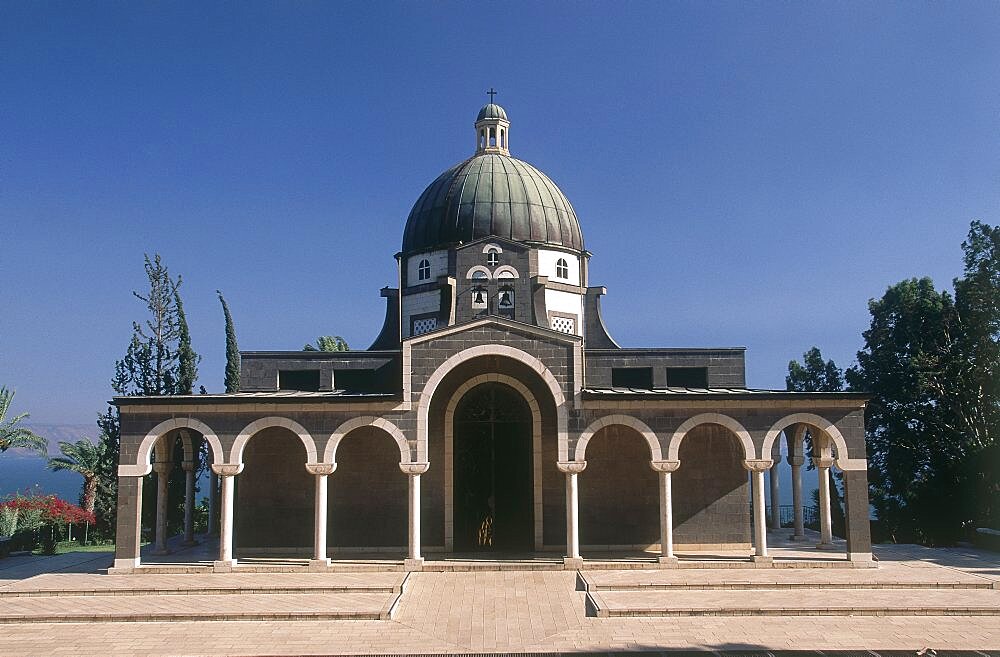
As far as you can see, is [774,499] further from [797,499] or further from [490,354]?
[490,354]

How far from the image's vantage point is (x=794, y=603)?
2003 centimetres

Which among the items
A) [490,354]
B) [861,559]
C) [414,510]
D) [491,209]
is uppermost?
[491,209]

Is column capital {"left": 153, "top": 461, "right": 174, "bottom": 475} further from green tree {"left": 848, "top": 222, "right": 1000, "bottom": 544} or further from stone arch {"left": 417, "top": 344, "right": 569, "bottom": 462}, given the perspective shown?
green tree {"left": 848, "top": 222, "right": 1000, "bottom": 544}

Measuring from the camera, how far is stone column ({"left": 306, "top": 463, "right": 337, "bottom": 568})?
25.3 meters

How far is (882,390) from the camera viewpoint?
3894 centimetres

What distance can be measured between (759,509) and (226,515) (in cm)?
1510

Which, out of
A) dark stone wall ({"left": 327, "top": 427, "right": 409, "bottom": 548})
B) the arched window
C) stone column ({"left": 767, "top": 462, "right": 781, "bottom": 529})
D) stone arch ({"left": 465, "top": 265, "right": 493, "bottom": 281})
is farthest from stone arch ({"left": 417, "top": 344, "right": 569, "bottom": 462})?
stone column ({"left": 767, "top": 462, "right": 781, "bottom": 529})

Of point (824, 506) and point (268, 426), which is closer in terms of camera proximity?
point (268, 426)

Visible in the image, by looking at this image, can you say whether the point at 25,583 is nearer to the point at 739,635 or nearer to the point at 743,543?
the point at 739,635

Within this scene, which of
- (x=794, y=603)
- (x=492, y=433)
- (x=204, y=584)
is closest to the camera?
(x=794, y=603)

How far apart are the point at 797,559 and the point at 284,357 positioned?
57.5 ft

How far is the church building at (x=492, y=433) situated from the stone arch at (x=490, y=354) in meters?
0.06

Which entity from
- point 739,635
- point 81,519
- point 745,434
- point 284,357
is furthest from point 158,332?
point 739,635

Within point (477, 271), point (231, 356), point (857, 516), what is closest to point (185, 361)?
point (231, 356)
